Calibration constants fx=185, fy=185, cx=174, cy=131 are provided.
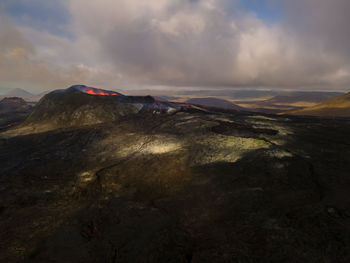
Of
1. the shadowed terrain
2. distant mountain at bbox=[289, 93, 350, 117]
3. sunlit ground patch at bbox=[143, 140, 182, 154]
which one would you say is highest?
distant mountain at bbox=[289, 93, 350, 117]

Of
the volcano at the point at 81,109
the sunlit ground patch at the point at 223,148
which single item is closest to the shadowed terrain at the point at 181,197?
the sunlit ground patch at the point at 223,148

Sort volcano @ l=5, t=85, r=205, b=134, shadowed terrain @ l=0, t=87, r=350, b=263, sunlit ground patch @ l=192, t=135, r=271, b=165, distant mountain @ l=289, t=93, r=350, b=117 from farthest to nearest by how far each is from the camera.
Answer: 1. distant mountain @ l=289, t=93, r=350, b=117
2. volcano @ l=5, t=85, r=205, b=134
3. sunlit ground patch @ l=192, t=135, r=271, b=165
4. shadowed terrain @ l=0, t=87, r=350, b=263

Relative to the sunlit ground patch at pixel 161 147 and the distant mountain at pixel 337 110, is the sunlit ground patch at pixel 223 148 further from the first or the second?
the distant mountain at pixel 337 110

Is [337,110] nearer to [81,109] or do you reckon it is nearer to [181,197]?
[81,109]

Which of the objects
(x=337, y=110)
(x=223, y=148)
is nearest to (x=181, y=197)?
(x=223, y=148)

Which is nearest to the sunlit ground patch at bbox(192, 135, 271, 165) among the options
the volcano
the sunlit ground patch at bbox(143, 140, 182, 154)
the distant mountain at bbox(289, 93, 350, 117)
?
→ the sunlit ground patch at bbox(143, 140, 182, 154)

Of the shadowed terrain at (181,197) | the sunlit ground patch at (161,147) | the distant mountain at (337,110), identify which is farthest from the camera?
the distant mountain at (337,110)

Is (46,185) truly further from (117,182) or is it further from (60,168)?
(117,182)

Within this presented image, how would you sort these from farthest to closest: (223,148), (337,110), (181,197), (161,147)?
(337,110), (161,147), (223,148), (181,197)

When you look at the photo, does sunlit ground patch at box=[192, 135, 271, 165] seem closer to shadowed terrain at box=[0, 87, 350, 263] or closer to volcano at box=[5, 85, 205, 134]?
shadowed terrain at box=[0, 87, 350, 263]
